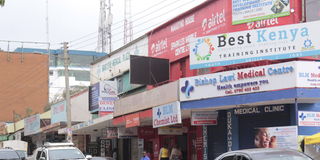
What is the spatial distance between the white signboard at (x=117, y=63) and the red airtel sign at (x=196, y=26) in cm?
106

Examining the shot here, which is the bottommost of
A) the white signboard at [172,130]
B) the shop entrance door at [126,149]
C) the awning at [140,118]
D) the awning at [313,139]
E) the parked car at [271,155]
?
the shop entrance door at [126,149]

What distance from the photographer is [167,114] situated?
21594mm

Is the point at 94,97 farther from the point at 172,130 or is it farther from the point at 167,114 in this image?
the point at 167,114

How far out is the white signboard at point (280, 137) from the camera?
15.9 metres

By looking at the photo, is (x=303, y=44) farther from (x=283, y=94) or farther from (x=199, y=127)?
(x=199, y=127)

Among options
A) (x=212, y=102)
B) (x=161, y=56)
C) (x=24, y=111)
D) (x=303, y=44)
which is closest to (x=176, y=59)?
(x=161, y=56)

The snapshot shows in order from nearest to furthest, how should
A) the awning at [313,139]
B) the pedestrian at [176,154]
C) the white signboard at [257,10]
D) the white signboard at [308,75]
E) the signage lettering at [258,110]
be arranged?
the awning at [313,139] < the white signboard at [308,75] < the signage lettering at [258,110] < the white signboard at [257,10] < the pedestrian at [176,154]

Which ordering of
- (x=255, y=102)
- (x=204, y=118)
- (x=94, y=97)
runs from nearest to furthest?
(x=255, y=102), (x=204, y=118), (x=94, y=97)

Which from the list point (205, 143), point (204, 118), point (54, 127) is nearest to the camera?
point (204, 118)

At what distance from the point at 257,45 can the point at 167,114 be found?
517 cm

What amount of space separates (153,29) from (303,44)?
12017mm

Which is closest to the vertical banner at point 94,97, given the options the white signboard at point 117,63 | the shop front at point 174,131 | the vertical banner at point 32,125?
the white signboard at point 117,63

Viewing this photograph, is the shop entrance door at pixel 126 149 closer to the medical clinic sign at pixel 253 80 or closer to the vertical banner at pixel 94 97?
the vertical banner at pixel 94 97

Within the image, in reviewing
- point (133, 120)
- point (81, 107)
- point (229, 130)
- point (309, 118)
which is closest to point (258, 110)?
point (229, 130)
